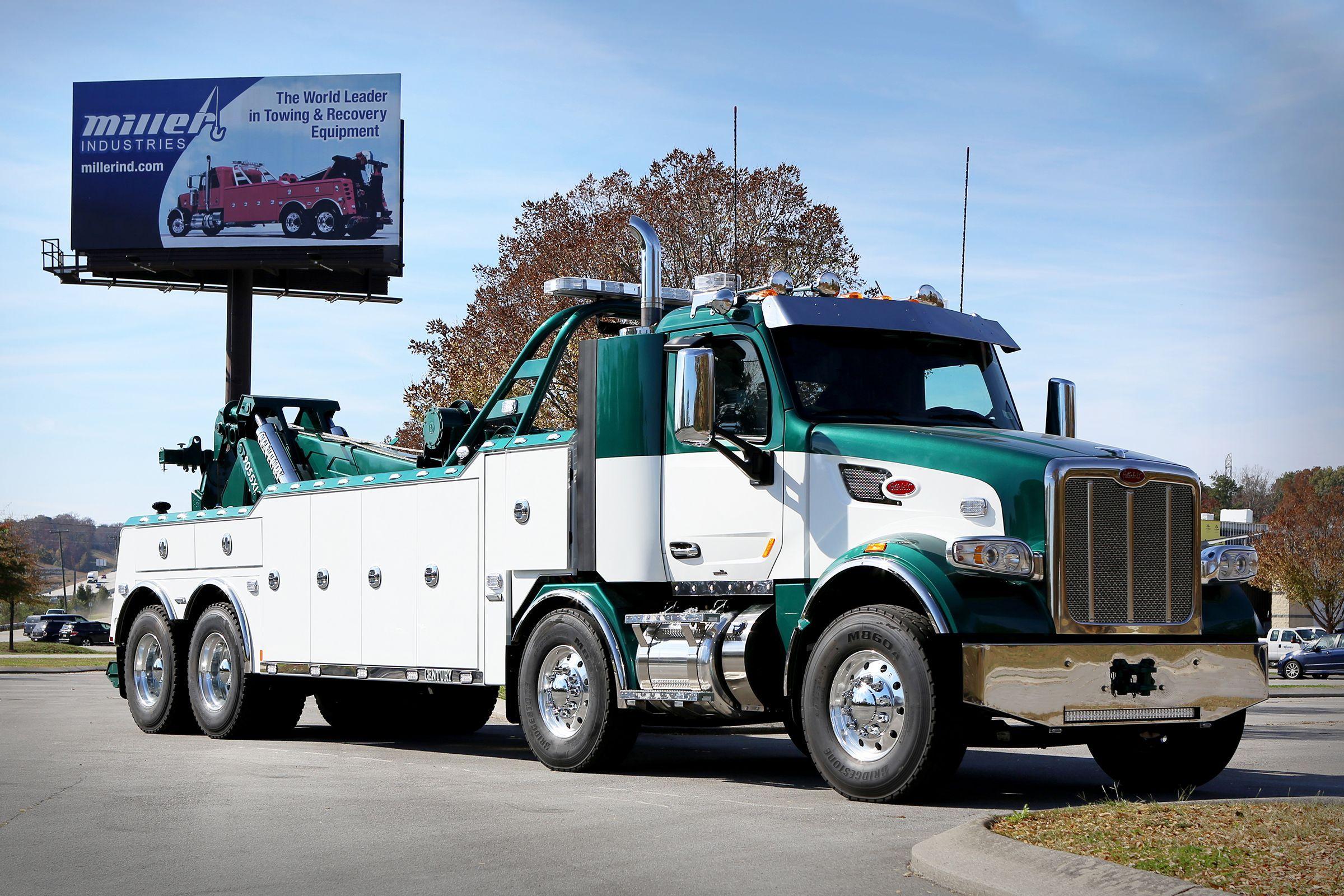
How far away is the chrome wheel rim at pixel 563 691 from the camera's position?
1145 cm

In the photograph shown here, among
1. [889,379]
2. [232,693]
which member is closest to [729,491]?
[889,379]

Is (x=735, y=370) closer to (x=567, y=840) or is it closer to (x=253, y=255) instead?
(x=567, y=840)

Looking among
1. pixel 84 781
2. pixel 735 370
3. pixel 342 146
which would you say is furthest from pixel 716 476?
pixel 342 146

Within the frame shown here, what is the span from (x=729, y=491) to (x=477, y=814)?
2928mm

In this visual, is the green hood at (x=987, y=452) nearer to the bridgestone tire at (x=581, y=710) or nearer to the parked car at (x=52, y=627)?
the bridgestone tire at (x=581, y=710)

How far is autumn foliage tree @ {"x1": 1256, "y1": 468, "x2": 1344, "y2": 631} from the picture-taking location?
58094 mm

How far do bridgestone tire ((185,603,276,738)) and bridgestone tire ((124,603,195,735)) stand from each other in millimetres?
176

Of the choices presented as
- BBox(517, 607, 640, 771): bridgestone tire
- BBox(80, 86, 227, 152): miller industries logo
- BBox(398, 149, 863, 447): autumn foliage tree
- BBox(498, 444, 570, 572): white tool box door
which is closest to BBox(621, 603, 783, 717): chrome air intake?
BBox(517, 607, 640, 771): bridgestone tire

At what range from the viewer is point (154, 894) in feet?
22.1

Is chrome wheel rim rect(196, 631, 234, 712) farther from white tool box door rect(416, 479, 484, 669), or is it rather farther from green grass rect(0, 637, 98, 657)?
green grass rect(0, 637, 98, 657)

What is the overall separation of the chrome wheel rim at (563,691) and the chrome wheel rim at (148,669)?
6.55 metres

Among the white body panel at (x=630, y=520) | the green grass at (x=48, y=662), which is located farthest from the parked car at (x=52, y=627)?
the white body panel at (x=630, y=520)

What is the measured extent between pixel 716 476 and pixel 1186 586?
321 cm

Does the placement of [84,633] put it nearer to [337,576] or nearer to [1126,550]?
[337,576]
